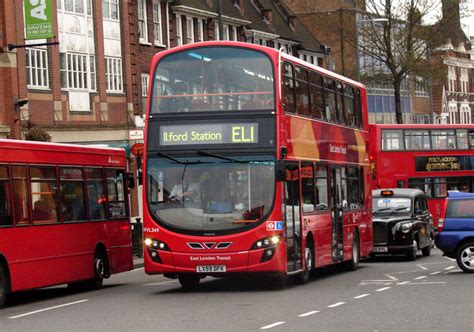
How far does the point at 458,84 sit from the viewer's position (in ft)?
412

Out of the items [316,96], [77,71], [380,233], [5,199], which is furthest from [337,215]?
[77,71]

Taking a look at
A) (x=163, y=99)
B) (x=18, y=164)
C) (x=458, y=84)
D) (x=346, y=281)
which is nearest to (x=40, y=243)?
(x=18, y=164)

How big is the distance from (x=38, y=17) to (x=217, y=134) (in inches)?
745

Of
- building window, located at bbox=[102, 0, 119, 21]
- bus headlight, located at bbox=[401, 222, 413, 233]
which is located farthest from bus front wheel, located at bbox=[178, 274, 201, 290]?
building window, located at bbox=[102, 0, 119, 21]

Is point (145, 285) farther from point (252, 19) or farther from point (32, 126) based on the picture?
point (252, 19)

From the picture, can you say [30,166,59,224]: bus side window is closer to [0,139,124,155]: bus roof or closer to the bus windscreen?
[0,139,124,155]: bus roof

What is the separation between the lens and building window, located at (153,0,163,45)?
199 feet

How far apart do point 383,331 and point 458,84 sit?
11233 centimetres

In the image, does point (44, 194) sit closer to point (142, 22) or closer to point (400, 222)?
point (400, 222)

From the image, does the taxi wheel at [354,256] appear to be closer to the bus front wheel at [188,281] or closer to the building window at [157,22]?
the bus front wheel at [188,281]

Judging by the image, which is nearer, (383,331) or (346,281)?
(383,331)

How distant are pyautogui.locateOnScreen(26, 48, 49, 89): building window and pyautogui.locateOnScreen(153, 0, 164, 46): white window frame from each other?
1096 cm

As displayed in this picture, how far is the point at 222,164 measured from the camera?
74.7ft

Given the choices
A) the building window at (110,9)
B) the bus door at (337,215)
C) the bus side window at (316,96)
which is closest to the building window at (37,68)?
the building window at (110,9)
